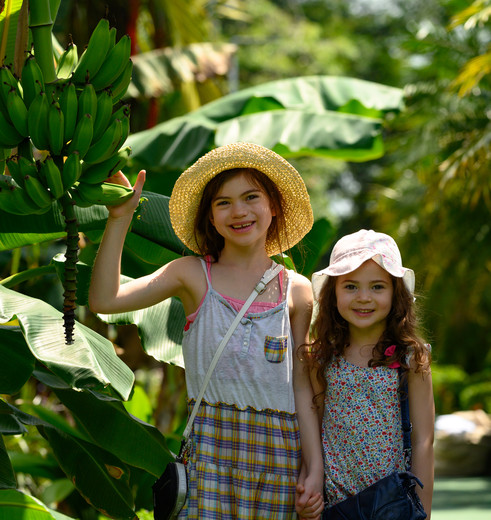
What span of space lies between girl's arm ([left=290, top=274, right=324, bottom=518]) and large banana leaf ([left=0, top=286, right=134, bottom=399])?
649 mm

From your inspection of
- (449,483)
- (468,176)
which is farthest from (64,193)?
(449,483)

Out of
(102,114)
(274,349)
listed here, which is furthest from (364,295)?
(102,114)

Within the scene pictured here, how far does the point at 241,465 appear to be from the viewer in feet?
8.97

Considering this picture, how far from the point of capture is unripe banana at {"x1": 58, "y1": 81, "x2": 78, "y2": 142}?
2611 mm

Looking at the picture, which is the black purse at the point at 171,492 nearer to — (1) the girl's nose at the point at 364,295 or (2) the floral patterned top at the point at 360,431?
(2) the floral patterned top at the point at 360,431

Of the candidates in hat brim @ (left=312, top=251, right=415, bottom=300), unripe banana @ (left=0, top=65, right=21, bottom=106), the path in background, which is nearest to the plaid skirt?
hat brim @ (left=312, top=251, right=415, bottom=300)

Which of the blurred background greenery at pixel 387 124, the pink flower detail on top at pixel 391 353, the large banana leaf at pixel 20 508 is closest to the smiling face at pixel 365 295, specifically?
the pink flower detail on top at pixel 391 353

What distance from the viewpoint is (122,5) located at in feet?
29.5

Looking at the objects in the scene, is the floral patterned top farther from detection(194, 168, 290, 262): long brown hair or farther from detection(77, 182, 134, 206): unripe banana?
detection(77, 182, 134, 206): unripe banana

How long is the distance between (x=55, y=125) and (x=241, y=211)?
67cm

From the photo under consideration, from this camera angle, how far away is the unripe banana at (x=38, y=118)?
8.38ft

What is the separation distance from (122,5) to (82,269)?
5.82 m

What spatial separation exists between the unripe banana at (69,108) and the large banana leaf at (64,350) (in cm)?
75

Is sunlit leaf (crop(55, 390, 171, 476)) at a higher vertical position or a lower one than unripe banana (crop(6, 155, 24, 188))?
lower
